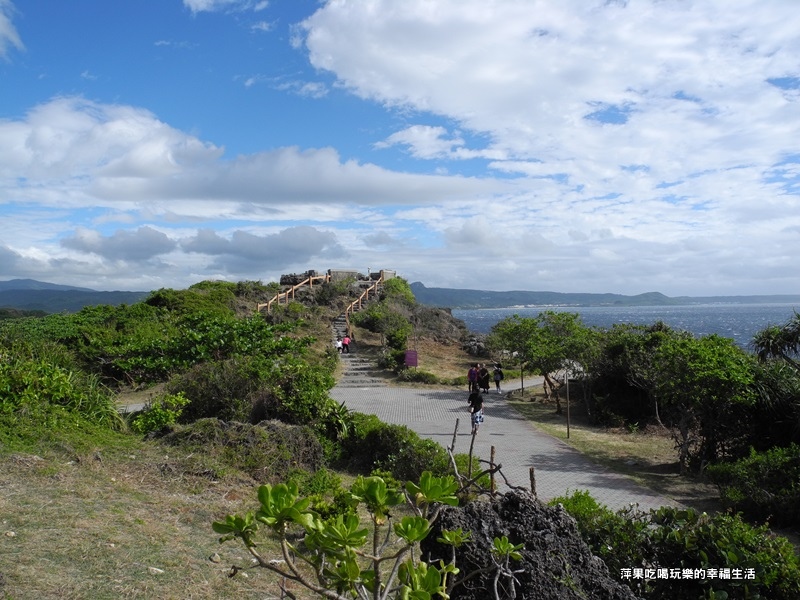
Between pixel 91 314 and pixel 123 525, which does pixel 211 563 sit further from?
pixel 91 314

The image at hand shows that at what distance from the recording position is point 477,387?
604 inches

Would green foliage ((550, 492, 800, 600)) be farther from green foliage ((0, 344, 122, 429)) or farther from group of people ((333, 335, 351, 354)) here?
group of people ((333, 335, 351, 354))

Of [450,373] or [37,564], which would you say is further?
[450,373]

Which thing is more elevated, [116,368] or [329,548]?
[329,548]

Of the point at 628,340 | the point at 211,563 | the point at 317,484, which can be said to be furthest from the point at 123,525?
the point at 628,340

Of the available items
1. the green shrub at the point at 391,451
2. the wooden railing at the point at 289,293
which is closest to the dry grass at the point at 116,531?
the green shrub at the point at 391,451

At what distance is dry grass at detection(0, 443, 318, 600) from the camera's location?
464cm

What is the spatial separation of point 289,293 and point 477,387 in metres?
25.9

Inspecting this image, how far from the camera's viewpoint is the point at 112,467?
7.91 meters

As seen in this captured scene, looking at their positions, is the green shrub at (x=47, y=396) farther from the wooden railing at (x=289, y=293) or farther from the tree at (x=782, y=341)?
the wooden railing at (x=289, y=293)

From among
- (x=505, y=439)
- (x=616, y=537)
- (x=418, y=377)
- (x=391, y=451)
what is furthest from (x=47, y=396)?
(x=418, y=377)

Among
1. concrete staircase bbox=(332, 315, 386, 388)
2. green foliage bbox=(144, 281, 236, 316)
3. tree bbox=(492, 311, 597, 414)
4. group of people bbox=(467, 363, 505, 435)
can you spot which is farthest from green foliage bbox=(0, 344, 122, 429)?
green foliage bbox=(144, 281, 236, 316)

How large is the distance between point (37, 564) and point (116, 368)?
44.9ft

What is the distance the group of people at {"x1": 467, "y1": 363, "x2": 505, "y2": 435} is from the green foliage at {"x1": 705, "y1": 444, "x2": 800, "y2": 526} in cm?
381
